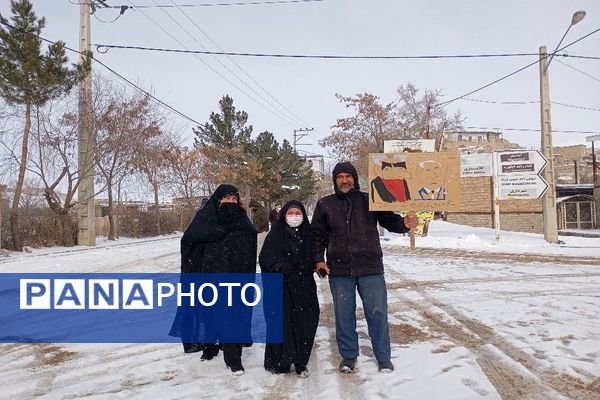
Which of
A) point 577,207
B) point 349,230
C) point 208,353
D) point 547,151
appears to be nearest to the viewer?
point 349,230

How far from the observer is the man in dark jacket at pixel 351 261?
3.98 m

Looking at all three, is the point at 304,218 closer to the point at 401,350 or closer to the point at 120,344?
the point at 401,350

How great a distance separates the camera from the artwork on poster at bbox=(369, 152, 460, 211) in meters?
4.41

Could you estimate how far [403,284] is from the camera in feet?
28.6

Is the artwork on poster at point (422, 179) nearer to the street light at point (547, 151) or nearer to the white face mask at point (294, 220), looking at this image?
the white face mask at point (294, 220)

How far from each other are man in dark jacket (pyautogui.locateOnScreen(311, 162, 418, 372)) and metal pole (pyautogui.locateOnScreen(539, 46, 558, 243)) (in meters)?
14.8

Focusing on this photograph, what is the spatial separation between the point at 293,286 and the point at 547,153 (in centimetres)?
1583

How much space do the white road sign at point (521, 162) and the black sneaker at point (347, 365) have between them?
50.1 feet

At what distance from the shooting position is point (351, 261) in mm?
3982

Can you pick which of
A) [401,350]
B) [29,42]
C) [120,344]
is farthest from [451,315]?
[29,42]

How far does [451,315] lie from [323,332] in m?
1.81

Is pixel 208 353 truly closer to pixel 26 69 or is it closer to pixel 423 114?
pixel 26 69

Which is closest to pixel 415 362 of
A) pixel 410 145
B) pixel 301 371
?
pixel 301 371

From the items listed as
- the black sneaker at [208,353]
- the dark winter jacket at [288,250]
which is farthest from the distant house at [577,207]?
the black sneaker at [208,353]
